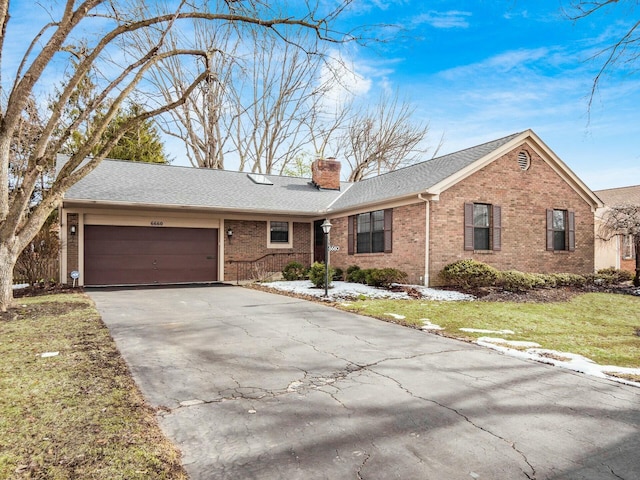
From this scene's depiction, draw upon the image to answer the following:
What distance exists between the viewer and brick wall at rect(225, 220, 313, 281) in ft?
54.6

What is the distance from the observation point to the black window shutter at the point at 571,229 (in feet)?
50.8

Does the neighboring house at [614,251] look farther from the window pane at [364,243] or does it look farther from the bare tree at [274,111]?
the bare tree at [274,111]

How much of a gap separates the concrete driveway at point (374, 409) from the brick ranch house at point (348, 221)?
24.6ft

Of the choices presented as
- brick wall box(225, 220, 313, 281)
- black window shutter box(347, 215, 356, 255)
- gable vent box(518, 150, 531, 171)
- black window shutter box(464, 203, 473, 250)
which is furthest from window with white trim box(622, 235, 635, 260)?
brick wall box(225, 220, 313, 281)

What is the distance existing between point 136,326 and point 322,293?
5.84m

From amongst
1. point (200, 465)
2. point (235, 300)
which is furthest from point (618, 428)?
point (235, 300)

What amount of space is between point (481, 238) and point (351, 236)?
4.82m

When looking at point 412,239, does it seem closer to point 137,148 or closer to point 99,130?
point 99,130

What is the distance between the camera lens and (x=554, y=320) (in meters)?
8.35

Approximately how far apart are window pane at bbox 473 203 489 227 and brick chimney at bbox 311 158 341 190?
8340 mm

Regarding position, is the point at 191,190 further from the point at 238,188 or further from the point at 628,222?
the point at 628,222

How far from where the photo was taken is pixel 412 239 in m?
13.2

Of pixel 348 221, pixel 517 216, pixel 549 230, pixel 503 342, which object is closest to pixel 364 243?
pixel 348 221

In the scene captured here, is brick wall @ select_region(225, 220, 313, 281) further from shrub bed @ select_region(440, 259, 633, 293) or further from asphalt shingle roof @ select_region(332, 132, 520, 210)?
shrub bed @ select_region(440, 259, 633, 293)
